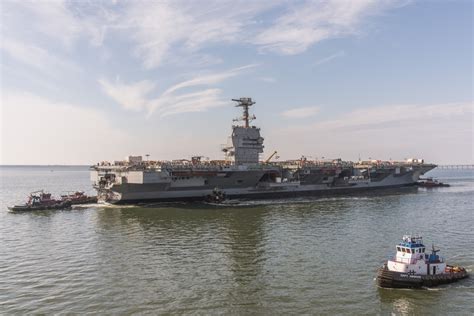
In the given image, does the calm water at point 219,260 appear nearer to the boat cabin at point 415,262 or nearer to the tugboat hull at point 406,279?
the tugboat hull at point 406,279

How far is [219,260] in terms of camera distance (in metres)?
20.6

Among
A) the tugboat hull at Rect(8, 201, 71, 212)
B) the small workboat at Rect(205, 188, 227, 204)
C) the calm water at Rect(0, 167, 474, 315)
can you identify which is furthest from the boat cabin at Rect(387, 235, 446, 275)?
the tugboat hull at Rect(8, 201, 71, 212)

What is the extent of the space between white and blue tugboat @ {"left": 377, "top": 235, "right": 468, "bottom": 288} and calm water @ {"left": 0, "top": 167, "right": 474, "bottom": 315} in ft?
1.45

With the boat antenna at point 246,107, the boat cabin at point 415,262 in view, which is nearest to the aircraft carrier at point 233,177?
the boat antenna at point 246,107

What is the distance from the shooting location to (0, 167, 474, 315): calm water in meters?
14.9

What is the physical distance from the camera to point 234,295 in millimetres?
15758

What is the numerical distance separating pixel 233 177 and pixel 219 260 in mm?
24519

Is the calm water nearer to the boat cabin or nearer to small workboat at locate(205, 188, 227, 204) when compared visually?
the boat cabin

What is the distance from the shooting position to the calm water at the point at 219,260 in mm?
14930

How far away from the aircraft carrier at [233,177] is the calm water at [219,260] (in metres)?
3.71

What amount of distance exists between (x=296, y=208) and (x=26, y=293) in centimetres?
2720

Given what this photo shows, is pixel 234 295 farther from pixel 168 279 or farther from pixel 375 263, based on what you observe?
pixel 375 263

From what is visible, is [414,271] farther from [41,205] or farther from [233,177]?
[41,205]

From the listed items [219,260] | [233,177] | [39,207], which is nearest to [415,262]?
[219,260]
